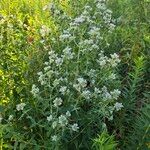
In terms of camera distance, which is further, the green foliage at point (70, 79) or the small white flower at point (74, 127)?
the green foliage at point (70, 79)

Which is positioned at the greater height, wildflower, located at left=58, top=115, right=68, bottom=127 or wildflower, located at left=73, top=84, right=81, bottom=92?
wildflower, located at left=73, top=84, right=81, bottom=92

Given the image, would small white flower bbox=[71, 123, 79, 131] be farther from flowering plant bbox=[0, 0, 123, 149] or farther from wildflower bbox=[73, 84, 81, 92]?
wildflower bbox=[73, 84, 81, 92]

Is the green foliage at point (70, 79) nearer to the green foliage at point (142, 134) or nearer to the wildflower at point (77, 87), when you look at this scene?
the green foliage at point (142, 134)

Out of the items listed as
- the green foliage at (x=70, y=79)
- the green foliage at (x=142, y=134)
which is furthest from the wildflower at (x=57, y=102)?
the green foliage at (x=142, y=134)

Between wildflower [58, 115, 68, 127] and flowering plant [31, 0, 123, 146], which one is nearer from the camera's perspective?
wildflower [58, 115, 68, 127]

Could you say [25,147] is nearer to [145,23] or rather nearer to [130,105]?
[130,105]

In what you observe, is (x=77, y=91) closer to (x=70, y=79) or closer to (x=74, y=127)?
(x=70, y=79)

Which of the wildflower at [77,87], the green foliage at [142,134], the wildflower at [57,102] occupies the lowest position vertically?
the green foliage at [142,134]

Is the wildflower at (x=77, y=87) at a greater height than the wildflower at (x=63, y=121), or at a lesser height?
greater

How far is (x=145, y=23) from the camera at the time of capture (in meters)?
4.41

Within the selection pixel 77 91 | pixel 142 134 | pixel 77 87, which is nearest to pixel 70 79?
pixel 77 91

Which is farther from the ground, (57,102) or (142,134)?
(57,102)

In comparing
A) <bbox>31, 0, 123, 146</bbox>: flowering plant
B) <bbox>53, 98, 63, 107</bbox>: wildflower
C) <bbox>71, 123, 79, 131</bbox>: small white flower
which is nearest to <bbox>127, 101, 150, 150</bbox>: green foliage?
<bbox>31, 0, 123, 146</bbox>: flowering plant

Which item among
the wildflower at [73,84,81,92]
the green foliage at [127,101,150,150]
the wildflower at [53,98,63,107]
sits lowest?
the green foliage at [127,101,150,150]
